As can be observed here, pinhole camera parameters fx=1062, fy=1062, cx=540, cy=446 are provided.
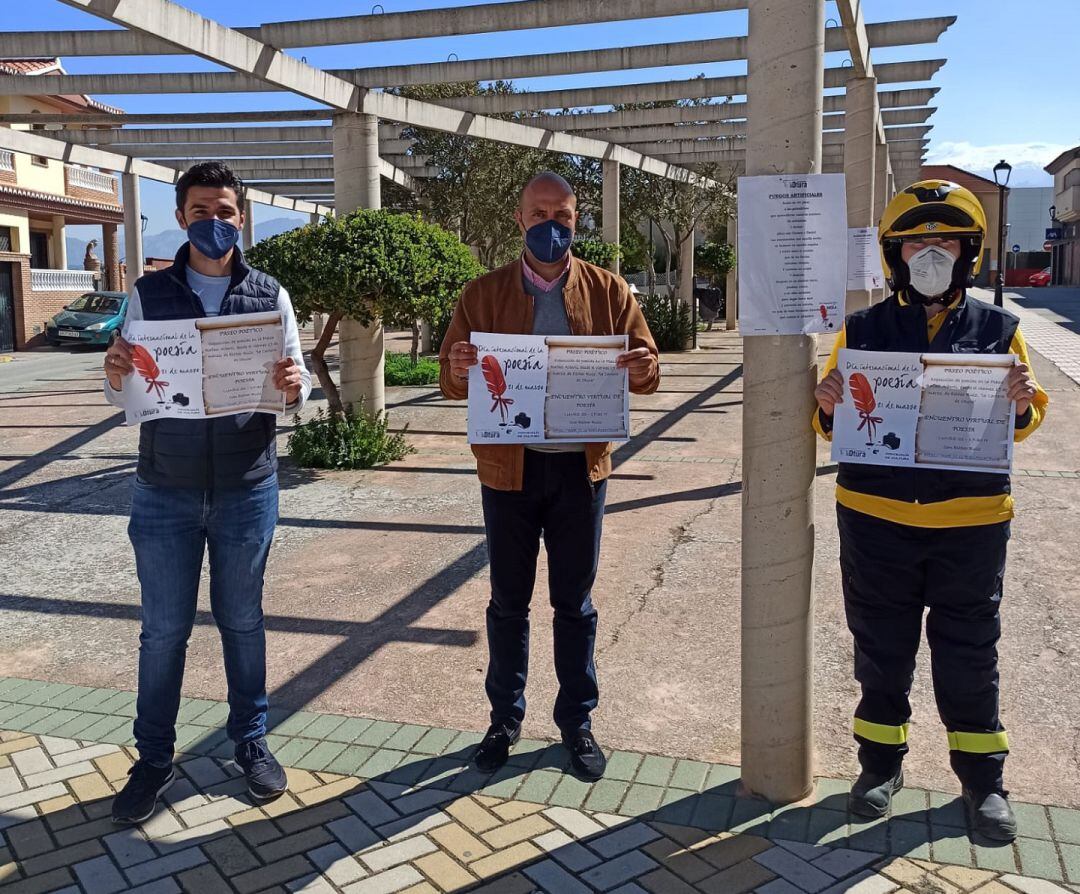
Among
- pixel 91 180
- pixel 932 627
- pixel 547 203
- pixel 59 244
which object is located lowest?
pixel 932 627

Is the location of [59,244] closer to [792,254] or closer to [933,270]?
[792,254]

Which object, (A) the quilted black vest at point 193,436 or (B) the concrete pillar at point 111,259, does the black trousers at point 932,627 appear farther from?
(B) the concrete pillar at point 111,259

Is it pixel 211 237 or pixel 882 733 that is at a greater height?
pixel 211 237

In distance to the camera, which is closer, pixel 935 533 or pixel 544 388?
pixel 935 533

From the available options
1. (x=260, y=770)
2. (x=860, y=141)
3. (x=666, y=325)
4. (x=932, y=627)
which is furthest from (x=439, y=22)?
(x=666, y=325)

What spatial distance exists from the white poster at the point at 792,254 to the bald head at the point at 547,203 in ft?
2.07

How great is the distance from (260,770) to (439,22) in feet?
24.2

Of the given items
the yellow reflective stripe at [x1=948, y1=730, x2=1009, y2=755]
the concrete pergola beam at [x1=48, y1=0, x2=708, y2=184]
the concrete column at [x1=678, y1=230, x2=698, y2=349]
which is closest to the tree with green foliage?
the concrete pergola beam at [x1=48, y1=0, x2=708, y2=184]

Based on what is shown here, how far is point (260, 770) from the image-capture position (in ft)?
11.9

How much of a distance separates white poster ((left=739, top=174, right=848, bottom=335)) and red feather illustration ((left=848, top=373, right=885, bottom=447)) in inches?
7.3

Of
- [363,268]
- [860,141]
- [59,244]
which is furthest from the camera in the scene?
[59,244]

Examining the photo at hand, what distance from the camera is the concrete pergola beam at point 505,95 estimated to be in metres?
12.0

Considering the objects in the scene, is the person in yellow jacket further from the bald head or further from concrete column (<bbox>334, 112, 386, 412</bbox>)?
concrete column (<bbox>334, 112, 386, 412</bbox>)

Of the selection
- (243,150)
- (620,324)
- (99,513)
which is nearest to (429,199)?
(243,150)
